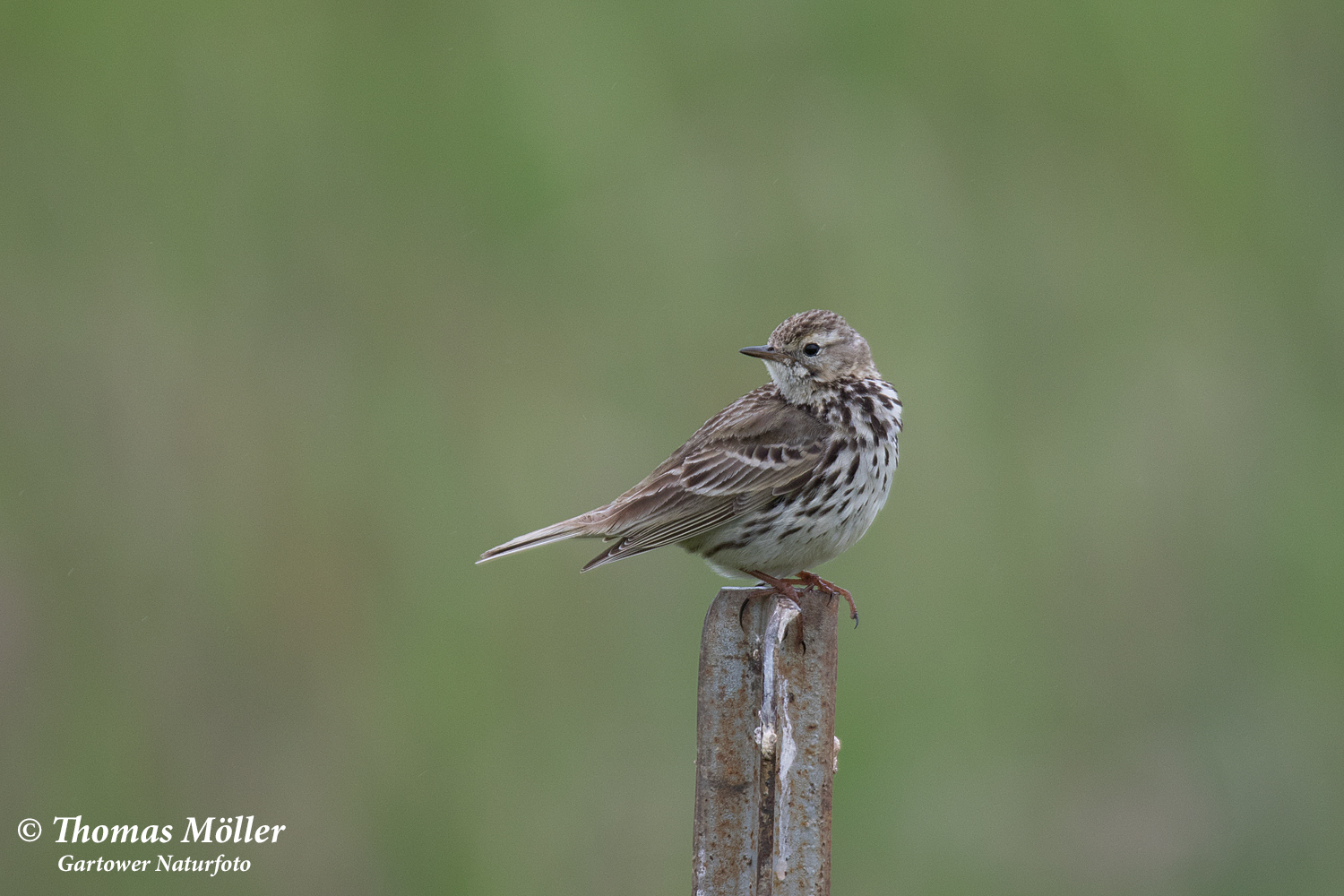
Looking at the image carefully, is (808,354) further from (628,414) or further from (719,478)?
(628,414)

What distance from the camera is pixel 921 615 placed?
26.8 ft

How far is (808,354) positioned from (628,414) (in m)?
1.82

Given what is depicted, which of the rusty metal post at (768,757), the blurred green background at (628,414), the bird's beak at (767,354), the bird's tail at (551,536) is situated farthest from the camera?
the blurred green background at (628,414)

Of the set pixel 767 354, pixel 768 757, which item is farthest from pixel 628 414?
pixel 768 757

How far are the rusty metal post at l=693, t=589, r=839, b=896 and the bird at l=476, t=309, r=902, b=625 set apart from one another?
2166mm

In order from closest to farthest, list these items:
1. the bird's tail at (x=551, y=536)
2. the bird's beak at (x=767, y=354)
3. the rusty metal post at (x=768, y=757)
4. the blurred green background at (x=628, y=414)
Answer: the rusty metal post at (x=768, y=757) → the bird's tail at (x=551, y=536) → the bird's beak at (x=767, y=354) → the blurred green background at (x=628, y=414)

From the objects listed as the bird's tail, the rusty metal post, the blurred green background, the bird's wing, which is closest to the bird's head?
the bird's wing

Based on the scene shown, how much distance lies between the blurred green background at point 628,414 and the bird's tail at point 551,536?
149 centimetres

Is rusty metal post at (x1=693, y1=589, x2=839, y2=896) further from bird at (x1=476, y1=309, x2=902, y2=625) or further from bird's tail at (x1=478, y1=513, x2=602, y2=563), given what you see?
bird's tail at (x1=478, y1=513, x2=602, y2=563)

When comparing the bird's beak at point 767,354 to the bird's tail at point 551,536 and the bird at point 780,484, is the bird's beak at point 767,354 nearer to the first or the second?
the bird at point 780,484

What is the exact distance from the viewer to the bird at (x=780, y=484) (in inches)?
236

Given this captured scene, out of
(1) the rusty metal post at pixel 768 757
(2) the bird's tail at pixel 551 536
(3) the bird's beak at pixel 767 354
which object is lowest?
(1) the rusty metal post at pixel 768 757

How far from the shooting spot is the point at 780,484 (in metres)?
6.04

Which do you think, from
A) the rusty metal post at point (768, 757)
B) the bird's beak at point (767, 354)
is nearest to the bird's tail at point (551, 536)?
the bird's beak at point (767, 354)
